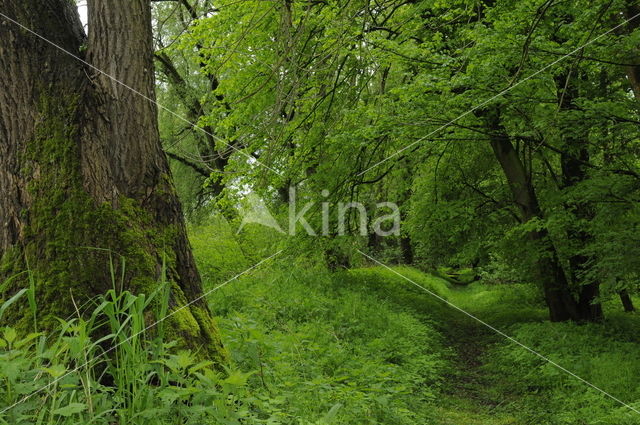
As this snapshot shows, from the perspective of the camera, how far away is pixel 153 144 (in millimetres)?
3221

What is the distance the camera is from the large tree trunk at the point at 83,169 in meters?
2.84

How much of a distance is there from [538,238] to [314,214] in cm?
407

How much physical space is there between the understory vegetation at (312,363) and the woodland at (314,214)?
0.10 feet

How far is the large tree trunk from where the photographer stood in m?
2.84

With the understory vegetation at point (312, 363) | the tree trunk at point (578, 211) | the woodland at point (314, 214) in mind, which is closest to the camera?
the understory vegetation at point (312, 363)

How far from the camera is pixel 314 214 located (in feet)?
32.9

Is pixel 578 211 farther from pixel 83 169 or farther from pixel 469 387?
pixel 83 169

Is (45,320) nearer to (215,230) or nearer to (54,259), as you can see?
(54,259)

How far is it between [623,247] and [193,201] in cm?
1299

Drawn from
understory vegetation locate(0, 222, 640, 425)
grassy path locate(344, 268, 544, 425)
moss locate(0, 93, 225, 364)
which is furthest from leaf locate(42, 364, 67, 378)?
grassy path locate(344, 268, 544, 425)

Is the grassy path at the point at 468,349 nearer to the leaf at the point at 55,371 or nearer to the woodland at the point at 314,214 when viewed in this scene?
the woodland at the point at 314,214

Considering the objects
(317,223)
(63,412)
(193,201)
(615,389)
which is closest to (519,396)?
(615,389)

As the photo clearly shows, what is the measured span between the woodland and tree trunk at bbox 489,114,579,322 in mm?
53

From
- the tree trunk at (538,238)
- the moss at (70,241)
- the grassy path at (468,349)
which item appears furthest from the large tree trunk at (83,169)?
the tree trunk at (538,238)
